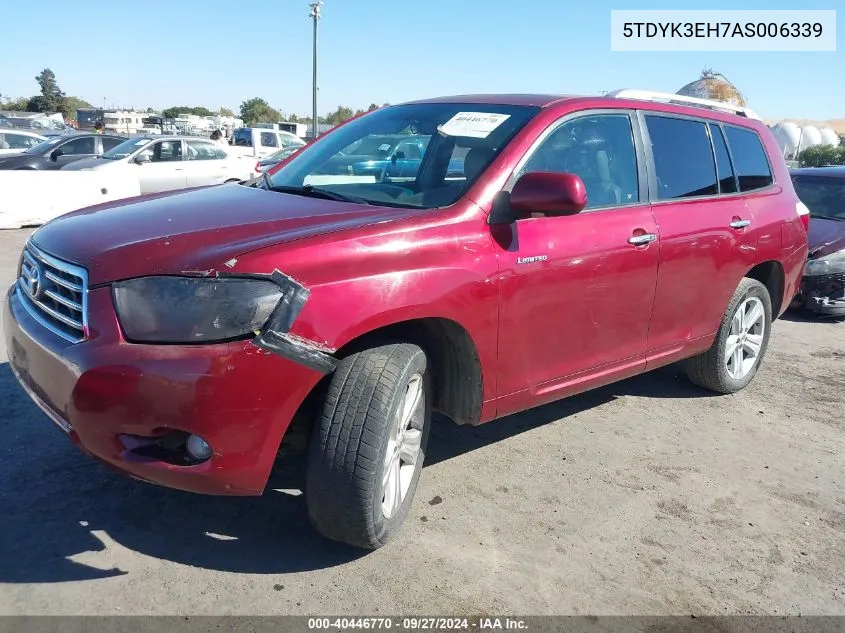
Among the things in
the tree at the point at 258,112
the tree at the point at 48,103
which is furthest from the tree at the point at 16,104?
the tree at the point at 258,112

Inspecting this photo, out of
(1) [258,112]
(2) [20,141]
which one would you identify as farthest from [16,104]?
(2) [20,141]

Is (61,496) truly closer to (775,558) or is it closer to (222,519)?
(222,519)

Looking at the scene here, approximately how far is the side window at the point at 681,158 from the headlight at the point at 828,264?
3.55m

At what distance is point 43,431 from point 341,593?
6.71ft

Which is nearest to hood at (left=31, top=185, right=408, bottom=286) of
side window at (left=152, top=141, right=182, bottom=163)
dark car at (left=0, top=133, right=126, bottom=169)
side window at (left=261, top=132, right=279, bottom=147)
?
side window at (left=152, top=141, right=182, bottom=163)

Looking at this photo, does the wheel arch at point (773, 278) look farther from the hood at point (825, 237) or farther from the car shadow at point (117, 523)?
the car shadow at point (117, 523)

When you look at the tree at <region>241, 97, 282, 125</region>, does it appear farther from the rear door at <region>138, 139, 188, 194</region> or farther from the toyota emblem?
the toyota emblem

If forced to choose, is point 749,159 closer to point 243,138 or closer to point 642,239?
point 642,239

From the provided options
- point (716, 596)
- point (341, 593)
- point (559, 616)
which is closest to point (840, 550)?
point (716, 596)

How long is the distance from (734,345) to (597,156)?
2.01 metres

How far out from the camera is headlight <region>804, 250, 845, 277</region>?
709 centimetres

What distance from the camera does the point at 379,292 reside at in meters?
2.55

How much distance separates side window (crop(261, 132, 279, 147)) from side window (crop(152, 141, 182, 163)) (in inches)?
215

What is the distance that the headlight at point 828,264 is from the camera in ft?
23.2
